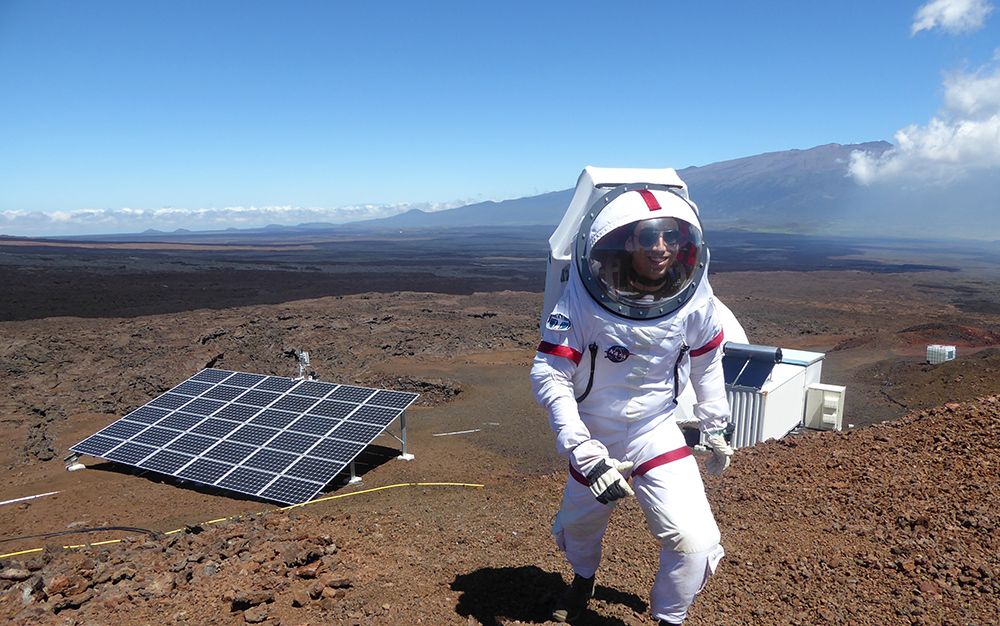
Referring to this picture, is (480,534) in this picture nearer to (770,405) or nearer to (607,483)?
(607,483)

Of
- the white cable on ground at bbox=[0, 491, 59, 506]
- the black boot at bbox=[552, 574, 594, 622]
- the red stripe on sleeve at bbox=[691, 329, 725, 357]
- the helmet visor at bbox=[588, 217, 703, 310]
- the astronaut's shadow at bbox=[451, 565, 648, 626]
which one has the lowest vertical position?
the white cable on ground at bbox=[0, 491, 59, 506]

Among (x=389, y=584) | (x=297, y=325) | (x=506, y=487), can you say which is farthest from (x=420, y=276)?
(x=389, y=584)

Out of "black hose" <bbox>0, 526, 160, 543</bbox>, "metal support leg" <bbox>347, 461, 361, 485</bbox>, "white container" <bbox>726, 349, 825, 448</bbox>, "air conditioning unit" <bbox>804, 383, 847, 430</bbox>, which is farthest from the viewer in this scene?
"air conditioning unit" <bbox>804, 383, 847, 430</bbox>

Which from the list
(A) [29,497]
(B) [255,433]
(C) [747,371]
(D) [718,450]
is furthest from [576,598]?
(A) [29,497]

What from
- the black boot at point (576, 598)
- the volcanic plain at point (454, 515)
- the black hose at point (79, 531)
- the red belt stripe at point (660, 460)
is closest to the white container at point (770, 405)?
the volcanic plain at point (454, 515)

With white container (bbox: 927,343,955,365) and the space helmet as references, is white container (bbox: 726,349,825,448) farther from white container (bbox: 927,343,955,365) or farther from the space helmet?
white container (bbox: 927,343,955,365)

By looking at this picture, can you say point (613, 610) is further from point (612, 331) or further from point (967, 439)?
point (967, 439)

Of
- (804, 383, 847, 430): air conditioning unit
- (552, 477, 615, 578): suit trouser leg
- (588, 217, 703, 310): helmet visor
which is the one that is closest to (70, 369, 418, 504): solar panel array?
(552, 477, 615, 578): suit trouser leg
